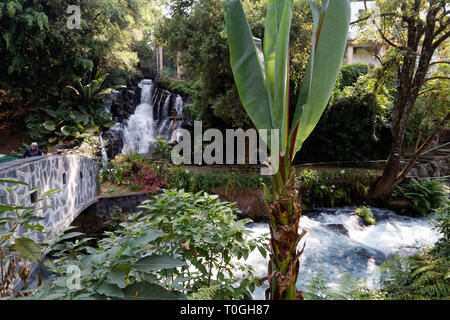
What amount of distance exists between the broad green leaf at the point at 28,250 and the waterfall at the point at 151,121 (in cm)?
1318

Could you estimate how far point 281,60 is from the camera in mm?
1744

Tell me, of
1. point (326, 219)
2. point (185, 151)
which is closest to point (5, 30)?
point (185, 151)

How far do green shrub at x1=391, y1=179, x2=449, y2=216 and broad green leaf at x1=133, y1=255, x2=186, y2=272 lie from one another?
10.9m

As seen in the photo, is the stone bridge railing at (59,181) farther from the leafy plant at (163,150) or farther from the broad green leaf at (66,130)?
the leafy plant at (163,150)

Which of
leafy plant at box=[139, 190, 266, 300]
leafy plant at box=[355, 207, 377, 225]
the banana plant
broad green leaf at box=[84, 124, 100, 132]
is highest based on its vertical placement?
broad green leaf at box=[84, 124, 100, 132]

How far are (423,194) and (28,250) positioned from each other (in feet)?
39.3

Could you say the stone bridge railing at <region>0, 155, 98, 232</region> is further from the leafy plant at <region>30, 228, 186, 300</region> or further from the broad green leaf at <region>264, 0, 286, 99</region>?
the broad green leaf at <region>264, 0, 286, 99</region>

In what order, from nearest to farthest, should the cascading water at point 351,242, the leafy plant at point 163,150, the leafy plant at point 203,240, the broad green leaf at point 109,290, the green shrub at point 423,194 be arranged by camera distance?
the broad green leaf at point 109,290, the leafy plant at point 203,240, the cascading water at point 351,242, the green shrub at point 423,194, the leafy plant at point 163,150

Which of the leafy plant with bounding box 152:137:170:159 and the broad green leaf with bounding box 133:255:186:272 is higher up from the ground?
the leafy plant with bounding box 152:137:170:159

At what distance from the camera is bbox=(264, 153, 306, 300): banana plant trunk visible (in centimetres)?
175

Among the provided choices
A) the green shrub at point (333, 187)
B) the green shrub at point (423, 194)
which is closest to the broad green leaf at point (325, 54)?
the green shrub at point (333, 187)

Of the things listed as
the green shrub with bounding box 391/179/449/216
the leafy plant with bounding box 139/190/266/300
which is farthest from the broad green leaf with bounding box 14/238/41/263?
the green shrub with bounding box 391/179/449/216

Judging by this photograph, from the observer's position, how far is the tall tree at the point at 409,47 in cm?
729

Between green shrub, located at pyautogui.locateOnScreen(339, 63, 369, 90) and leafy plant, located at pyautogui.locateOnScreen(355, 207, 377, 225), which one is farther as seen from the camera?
green shrub, located at pyautogui.locateOnScreen(339, 63, 369, 90)
